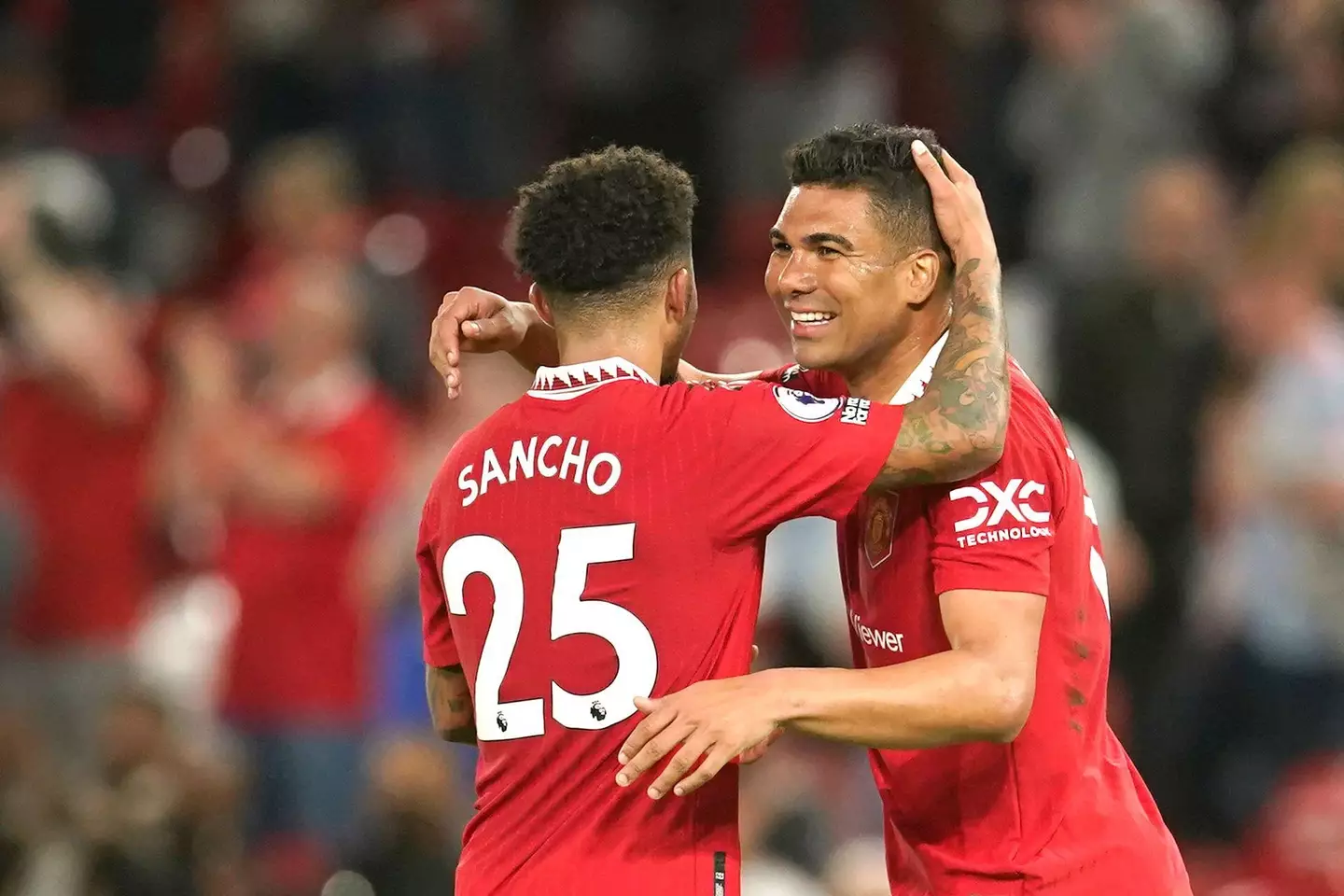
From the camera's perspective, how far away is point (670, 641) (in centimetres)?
387

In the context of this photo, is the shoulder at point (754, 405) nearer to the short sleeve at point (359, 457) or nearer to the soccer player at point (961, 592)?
the soccer player at point (961, 592)

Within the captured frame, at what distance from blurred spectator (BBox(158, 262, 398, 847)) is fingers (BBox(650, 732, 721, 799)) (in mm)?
4925

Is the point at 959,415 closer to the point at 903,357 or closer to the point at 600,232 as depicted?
the point at 903,357

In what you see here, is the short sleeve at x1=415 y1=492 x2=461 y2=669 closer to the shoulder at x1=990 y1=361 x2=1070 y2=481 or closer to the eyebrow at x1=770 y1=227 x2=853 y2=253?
the eyebrow at x1=770 y1=227 x2=853 y2=253

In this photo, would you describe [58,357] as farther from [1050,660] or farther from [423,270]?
[1050,660]

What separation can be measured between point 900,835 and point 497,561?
3.34ft

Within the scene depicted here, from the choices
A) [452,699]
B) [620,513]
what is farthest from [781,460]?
[452,699]

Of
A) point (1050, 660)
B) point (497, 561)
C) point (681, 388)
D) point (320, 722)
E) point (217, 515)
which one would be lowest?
point (320, 722)

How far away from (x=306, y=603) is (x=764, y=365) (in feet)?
8.06

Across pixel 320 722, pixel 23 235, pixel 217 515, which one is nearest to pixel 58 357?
pixel 23 235

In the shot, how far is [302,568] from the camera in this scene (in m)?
8.47

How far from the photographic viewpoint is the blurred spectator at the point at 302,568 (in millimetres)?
8391

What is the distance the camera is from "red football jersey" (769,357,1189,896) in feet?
13.0

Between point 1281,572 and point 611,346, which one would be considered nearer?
point 611,346
